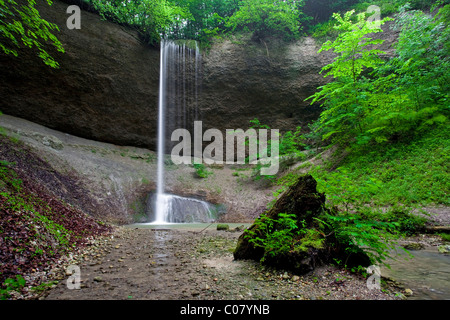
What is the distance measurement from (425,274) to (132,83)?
1591 cm

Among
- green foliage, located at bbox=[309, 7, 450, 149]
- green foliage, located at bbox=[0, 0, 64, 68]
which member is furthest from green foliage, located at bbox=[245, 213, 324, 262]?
green foliage, located at bbox=[309, 7, 450, 149]

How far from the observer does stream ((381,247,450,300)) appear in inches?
107

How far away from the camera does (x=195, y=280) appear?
10.1 ft

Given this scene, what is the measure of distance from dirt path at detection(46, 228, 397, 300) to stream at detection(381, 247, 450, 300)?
60 centimetres

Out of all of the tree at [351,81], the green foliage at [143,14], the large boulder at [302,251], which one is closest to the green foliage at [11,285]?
the large boulder at [302,251]

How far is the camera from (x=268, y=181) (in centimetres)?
1328

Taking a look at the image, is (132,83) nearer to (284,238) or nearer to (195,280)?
(195,280)

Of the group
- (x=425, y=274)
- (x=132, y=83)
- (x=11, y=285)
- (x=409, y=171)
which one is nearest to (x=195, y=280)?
(x=11, y=285)

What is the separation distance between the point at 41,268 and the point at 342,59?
1185 centimetres

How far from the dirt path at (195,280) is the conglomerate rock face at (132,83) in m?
11.7

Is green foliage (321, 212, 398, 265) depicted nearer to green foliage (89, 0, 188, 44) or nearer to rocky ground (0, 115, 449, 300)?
rocky ground (0, 115, 449, 300)

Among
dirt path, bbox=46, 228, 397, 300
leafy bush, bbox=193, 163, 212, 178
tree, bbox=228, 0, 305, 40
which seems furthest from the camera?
tree, bbox=228, 0, 305, 40

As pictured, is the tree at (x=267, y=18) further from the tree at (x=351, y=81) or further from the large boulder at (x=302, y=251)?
the large boulder at (x=302, y=251)

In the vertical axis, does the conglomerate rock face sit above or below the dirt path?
above
